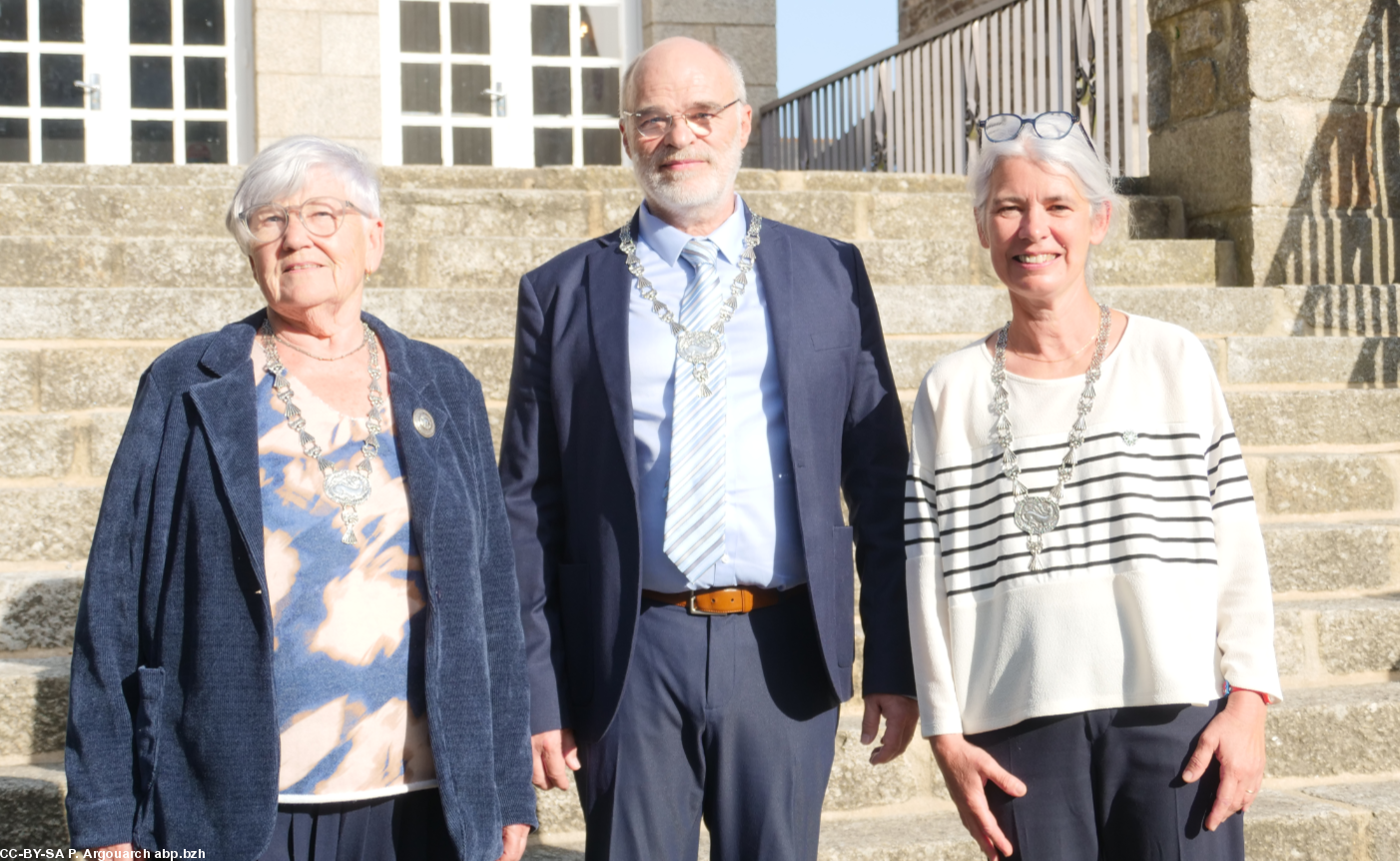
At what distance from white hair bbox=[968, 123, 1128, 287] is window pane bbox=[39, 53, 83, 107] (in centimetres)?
738

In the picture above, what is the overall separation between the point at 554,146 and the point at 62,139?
3.08 meters

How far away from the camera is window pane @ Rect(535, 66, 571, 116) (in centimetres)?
884

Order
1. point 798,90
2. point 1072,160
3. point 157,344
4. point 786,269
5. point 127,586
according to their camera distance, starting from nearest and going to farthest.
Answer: point 127,586 → point 1072,160 → point 786,269 → point 157,344 → point 798,90

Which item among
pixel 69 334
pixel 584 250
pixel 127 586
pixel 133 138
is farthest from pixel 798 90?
pixel 127 586

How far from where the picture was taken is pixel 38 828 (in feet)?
8.95

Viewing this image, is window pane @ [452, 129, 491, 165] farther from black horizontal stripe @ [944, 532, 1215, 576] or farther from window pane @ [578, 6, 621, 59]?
black horizontal stripe @ [944, 532, 1215, 576]

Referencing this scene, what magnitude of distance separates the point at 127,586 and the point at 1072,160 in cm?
155

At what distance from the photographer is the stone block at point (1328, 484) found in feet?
13.9

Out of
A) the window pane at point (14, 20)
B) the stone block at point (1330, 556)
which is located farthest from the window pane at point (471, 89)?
the stone block at point (1330, 556)

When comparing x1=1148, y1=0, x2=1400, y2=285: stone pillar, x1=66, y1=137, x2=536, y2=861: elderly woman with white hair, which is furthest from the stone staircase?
x1=66, y1=137, x2=536, y2=861: elderly woman with white hair

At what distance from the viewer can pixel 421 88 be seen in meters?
8.48

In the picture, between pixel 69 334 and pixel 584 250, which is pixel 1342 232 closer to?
pixel 584 250

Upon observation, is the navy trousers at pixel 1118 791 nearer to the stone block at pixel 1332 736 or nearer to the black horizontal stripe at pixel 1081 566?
the black horizontal stripe at pixel 1081 566

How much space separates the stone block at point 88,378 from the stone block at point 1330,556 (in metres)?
3.49
